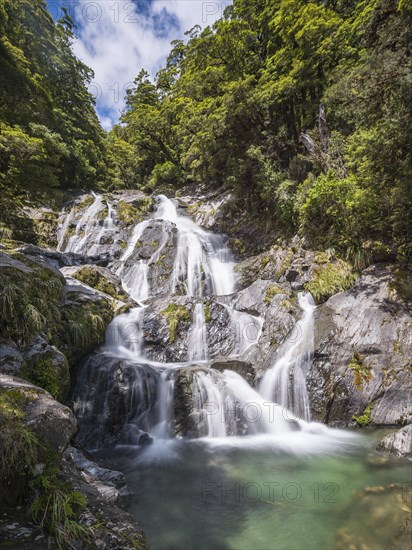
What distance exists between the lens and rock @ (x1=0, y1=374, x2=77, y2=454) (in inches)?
133

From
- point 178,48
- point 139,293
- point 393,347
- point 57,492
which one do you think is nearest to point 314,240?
point 393,347

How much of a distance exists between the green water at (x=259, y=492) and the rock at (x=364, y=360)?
94cm

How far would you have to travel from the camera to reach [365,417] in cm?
710

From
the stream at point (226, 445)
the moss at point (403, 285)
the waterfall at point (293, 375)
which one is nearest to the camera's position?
the stream at point (226, 445)

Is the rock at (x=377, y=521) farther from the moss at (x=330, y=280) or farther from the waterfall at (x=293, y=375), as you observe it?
the moss at (x=330, y=280)

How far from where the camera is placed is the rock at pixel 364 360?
7180mm

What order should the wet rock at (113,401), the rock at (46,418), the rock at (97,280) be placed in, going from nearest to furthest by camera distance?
the rock at (46,418) → the wet rock at (113,401) → the rock at (97,280)

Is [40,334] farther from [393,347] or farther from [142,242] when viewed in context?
[142,242]

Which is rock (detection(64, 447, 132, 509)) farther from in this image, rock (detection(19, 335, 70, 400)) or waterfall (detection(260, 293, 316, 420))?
waterfall (detection(260, 293, 316, 420))

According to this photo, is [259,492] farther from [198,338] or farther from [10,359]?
[198,338]

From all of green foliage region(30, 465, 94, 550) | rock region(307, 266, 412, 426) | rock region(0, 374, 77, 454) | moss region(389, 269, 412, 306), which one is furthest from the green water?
moss region(389, 269, 412, 306)

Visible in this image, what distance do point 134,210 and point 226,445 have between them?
16.5 m

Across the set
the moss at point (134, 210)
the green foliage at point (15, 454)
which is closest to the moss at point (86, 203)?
the moss at point (134, 210)

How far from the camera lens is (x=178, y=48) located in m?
29.6
